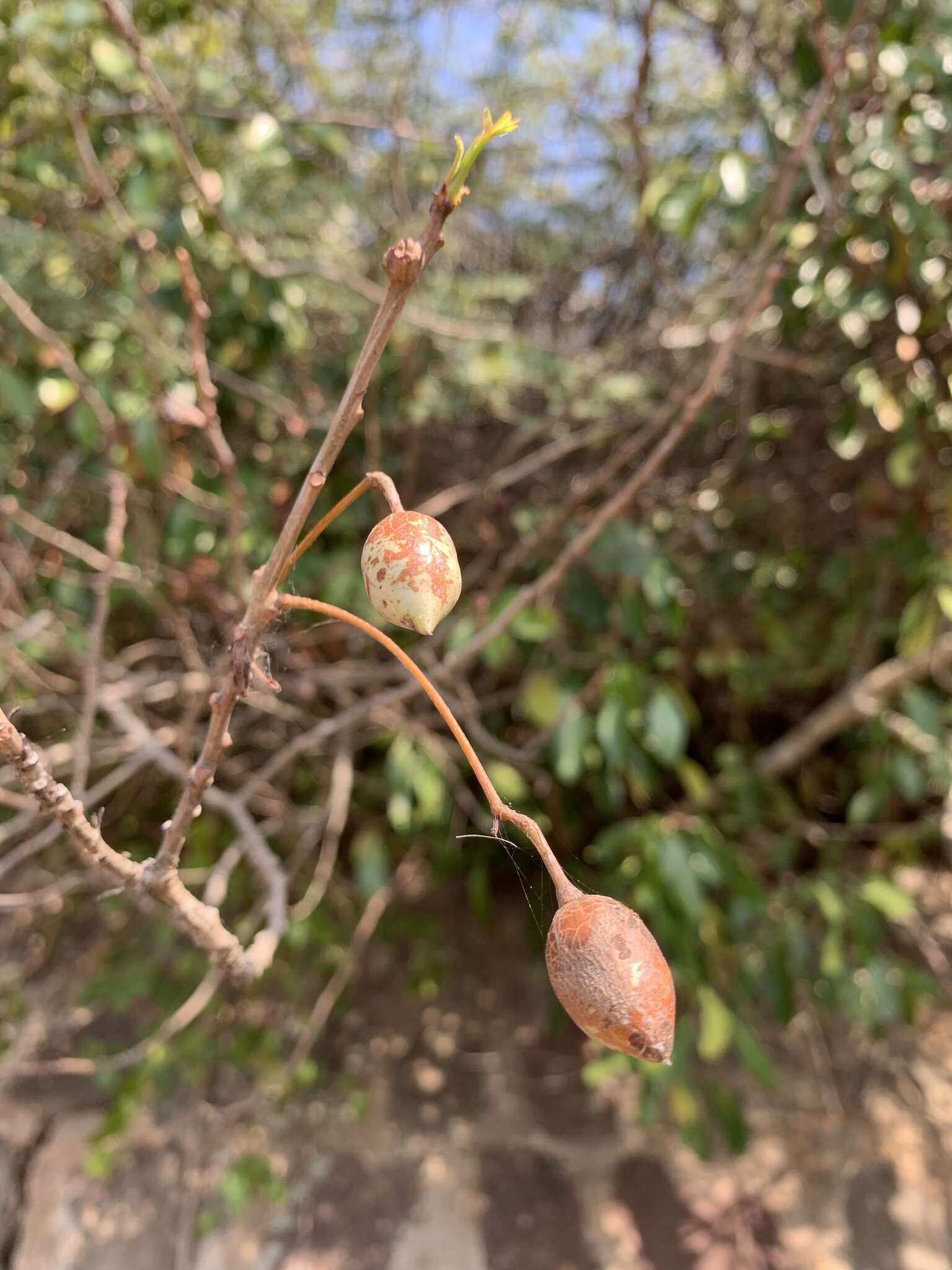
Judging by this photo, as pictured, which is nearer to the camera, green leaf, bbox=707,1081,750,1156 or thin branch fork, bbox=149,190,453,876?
thin branch fork, bbox=149,190,453,876

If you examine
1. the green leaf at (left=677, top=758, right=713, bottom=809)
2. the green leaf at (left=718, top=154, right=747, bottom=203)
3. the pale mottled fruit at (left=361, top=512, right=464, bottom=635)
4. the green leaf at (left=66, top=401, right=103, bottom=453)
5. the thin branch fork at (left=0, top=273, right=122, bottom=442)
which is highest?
the green leaf at (left=718, top=154, right=747, bottom=203)

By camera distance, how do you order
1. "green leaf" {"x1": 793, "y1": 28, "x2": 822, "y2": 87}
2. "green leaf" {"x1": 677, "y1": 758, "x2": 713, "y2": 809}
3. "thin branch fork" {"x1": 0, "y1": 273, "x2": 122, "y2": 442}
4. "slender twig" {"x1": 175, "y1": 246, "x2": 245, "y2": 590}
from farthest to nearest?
"green leaf" {"x1": 677, "y1": 758, "x2": 713, "y2": 809}, "green leaf" {"x1": 793, "y1": 28, "x2": 822, "y2": 87}, "thin branch fork" {"x1": 0, "y1": 273, "x2": 122, "y2": 442}, "slender twig" {"x1": 175, "y1": 246, "x2": 245, "y2": 590}

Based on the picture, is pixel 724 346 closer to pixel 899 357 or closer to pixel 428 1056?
pixel 899 357

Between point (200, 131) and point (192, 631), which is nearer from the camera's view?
point (200, 131)

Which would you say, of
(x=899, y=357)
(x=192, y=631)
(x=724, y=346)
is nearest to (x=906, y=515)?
(x=899, y=357)

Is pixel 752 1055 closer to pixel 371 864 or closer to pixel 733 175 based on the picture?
pixel 371 864

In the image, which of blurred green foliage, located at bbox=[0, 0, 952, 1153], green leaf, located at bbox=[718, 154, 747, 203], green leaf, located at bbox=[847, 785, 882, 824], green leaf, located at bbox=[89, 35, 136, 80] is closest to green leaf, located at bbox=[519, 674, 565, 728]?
blurred green foliage, located at bbox=[0, 0, 952, 1153]

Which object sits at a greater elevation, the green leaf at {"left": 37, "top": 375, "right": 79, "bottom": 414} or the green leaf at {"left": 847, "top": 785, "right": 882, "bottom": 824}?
the green leaf at {"left": 37, "top": 375, "right": 79, "bottom": 414}

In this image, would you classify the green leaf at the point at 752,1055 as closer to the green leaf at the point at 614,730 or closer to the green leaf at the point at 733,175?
the green leaf at the point at 614,730

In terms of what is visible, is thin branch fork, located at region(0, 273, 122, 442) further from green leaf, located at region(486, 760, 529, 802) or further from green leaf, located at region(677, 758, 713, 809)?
green leaf, located at region(677, 758, 713, 809)
